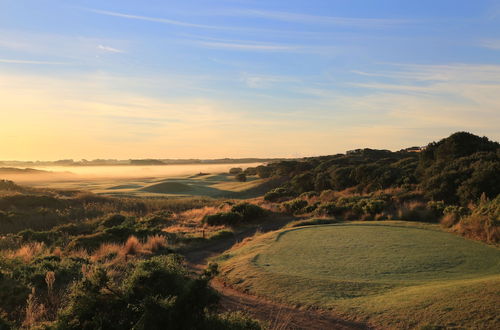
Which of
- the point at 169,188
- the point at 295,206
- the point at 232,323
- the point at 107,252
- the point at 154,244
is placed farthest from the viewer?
the point at 169,188

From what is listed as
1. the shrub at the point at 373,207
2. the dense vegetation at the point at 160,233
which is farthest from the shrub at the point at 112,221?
the shrub at the point at 373,207

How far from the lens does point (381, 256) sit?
11.2 m

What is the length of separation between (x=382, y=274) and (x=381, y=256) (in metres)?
1.66

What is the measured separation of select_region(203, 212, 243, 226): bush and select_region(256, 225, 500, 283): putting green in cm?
817

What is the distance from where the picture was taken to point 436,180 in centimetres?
2217

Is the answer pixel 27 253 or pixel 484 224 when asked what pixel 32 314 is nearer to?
pixel 27 253

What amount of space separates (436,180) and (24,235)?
2316 centimetres

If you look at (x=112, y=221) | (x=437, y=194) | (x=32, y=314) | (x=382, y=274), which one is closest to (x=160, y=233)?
(x=112, y=221)

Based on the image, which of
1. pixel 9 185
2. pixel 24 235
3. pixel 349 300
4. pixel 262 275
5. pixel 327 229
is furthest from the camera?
pixel 9 185

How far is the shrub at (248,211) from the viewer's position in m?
23.7

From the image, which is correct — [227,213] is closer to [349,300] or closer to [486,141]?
[349,300]

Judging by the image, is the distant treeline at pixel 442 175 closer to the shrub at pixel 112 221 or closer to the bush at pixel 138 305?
the bush at pixel 138 305

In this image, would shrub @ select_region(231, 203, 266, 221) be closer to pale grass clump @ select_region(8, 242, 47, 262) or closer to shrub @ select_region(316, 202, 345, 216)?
shrub @ select_region(316, 202, 345, 216)

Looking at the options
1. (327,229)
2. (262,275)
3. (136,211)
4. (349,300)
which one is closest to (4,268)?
(262,275)
